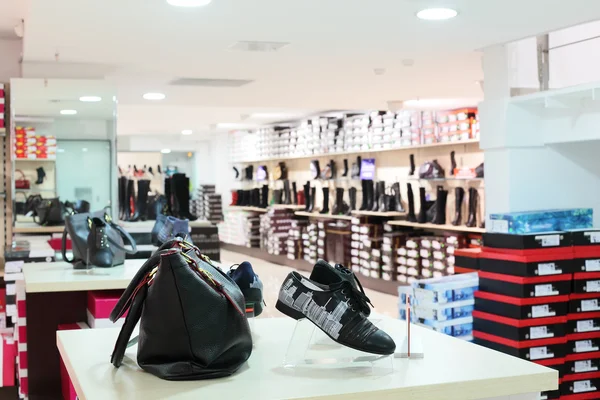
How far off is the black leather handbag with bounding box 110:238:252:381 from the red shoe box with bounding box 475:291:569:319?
2756 millimetres

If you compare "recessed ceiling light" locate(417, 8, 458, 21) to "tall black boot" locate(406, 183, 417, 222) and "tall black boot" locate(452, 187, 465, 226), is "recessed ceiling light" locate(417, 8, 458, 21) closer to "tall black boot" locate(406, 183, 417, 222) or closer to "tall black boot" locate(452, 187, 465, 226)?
"tall black boot" locate(452, 187, 465, 226)

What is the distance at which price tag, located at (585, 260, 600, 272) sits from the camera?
436cm

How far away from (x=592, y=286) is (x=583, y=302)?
109mm

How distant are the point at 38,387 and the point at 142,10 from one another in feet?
6.53

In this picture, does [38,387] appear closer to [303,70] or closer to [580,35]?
[303,70]

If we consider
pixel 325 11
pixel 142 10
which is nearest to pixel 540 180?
pixel 325 11

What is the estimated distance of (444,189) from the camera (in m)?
9.11

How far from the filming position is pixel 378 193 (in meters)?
10.0

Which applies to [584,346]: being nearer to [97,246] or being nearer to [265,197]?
[97,246]

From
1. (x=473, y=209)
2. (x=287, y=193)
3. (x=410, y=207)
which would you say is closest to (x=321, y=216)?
(x=287, y=193)

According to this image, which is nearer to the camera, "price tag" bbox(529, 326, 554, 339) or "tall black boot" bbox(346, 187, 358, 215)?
"price tag" bbox(529, 326, 554, 339)

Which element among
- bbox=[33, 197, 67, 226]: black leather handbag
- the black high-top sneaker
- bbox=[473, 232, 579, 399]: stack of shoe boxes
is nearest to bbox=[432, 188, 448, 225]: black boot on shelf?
bbox=[473, 232, 579, 399]: stack of shoe boxes

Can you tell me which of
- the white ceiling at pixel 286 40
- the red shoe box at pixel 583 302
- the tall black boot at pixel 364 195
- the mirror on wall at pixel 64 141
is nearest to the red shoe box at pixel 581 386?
the red shoe box at pixel 583 302

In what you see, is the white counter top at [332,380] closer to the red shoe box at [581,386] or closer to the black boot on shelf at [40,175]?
the red shoe box at [581,386]
